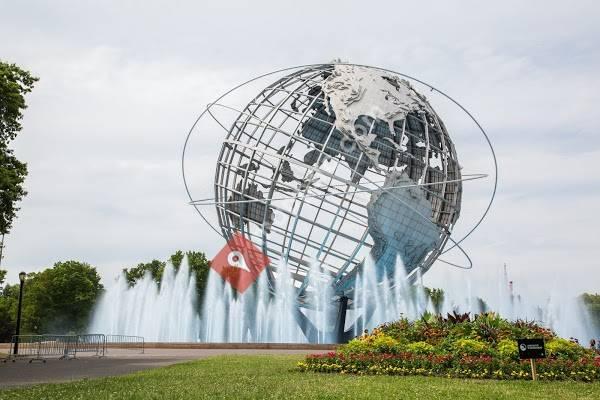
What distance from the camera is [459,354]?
13141 mm

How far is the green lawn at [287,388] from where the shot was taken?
8.87 metres

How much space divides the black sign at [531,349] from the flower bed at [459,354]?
0.56 metres

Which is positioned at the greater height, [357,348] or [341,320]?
[341,320]

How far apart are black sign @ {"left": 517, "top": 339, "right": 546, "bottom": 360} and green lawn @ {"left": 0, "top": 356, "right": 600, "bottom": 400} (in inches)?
23.4

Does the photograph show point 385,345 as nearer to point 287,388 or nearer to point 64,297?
point 287,388

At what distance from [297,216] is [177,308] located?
13047mm

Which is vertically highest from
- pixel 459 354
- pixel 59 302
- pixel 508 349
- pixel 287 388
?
pixel 59 302

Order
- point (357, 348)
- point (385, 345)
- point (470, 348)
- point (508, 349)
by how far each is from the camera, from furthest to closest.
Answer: point (357, 348) < point (385, 345) < point (470, 348) < point (508, 349)

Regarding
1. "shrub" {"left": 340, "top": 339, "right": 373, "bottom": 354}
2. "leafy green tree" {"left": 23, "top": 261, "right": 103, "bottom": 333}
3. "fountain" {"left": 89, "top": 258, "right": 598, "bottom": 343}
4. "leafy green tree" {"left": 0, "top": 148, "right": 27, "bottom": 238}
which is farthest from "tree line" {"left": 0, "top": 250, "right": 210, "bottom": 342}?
"shrub" {"left": 340, "top": 339, "right": 373, "bottom": 354}

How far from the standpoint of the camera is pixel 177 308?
33875 mm

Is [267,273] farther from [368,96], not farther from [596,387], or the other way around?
[596,387]

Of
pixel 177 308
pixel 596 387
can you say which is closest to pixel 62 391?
pixel 596 387

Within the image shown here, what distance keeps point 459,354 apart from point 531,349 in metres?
1.75

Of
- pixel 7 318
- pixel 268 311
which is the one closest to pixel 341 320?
pixel 268 311
